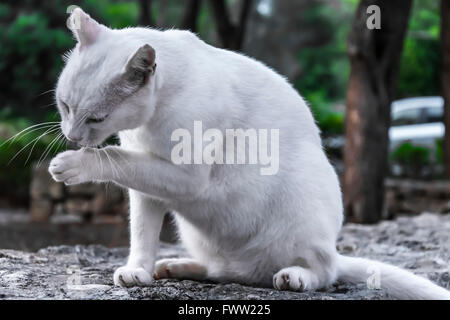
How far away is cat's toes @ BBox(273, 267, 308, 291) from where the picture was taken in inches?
108

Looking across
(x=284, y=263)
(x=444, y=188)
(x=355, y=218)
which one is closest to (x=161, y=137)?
(x=284, y=263)

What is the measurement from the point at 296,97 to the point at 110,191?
680 centimetres

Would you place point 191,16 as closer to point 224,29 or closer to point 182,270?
point 224,29

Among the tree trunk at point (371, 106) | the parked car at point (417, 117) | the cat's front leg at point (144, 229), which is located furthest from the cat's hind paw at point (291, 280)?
the parked car at point (417, 117)

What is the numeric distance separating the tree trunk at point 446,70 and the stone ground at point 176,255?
3803 mm

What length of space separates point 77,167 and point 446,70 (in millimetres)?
7898

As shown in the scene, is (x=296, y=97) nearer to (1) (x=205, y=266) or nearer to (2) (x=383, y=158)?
(1) (x=205, y=266)

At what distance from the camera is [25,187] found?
10.8 metres

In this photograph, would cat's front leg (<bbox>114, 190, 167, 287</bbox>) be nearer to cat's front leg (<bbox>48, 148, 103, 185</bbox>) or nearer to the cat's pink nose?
cat's front leg (<bbox>48, 148, 103, 185</bbox>)

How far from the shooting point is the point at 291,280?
9.04 feet

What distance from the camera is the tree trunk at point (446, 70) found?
9.06 meters

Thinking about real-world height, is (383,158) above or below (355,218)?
above

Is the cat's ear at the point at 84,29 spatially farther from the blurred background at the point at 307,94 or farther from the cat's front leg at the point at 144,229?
the cat's front leg at the point at 144,229

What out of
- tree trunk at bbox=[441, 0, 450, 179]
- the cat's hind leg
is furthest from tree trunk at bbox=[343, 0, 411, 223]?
the cat's hind leg
